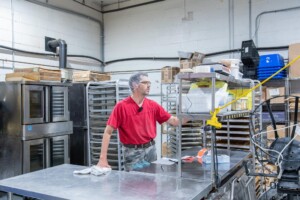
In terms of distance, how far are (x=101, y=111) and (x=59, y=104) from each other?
66 centimetres

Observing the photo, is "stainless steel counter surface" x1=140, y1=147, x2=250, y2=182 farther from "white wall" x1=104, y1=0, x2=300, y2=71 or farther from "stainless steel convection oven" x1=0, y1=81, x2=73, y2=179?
"white wall" x1=104, y1=0, x2=300, y2=71

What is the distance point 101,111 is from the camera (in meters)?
4.71

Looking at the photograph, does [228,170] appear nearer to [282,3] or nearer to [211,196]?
[211,196]

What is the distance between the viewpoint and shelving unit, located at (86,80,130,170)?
4.65 meters

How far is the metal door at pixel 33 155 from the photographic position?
3.91m

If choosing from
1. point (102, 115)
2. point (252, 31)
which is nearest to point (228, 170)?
point (102, 115)

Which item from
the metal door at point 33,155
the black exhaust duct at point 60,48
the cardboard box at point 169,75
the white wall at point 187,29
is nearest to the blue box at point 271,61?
the white wall at point 187,29

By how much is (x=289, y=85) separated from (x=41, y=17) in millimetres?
4636

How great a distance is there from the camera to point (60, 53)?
5520mm

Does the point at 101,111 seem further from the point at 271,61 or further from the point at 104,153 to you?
the point at 271,61

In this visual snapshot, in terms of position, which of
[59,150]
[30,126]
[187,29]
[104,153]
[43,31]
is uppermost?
[187,29]

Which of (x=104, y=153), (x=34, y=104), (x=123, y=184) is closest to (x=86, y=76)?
(x=34, y=104)

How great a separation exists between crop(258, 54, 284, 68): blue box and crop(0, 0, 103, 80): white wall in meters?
3.71

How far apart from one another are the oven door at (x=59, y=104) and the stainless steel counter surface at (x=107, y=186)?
2.19m
